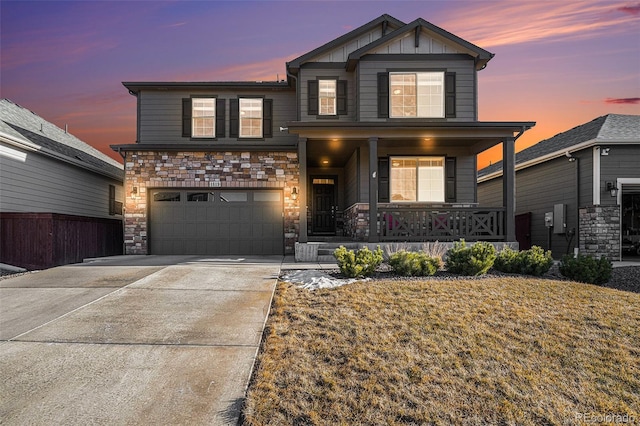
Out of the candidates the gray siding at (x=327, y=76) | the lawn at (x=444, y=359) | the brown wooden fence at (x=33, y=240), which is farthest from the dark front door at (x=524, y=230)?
the brown wooden fence at (x=33, y=240)

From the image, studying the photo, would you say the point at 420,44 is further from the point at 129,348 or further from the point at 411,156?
the point at 129,348

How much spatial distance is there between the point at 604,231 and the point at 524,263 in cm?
576

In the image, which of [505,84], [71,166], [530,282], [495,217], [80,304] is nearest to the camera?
[80,304]

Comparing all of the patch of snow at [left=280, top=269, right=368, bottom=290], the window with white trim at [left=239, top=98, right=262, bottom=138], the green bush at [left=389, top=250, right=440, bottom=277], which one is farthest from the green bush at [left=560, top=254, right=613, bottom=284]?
the window with white trim at [left=239, top=98, right=262, bottom=138]

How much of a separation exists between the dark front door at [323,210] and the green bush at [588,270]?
7.93 meters

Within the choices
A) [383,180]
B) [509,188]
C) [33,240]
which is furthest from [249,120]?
[509,188]

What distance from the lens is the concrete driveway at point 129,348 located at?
11.4 ft

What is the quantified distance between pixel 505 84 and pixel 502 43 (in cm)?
233

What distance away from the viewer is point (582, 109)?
1642 cm

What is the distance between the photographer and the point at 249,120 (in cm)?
1352

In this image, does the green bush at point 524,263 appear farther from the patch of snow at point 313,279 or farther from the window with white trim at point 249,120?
the window with white trim at point 249,120

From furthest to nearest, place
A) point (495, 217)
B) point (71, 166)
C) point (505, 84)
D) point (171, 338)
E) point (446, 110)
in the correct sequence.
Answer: point (505, 84) < point (71, 166) < point (446, 110) < point (495, 217) < point (171, 338)

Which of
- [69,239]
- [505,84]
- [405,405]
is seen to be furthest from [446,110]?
[69,239]

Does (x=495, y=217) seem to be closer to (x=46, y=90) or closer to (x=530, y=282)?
(x=530, y=282)
